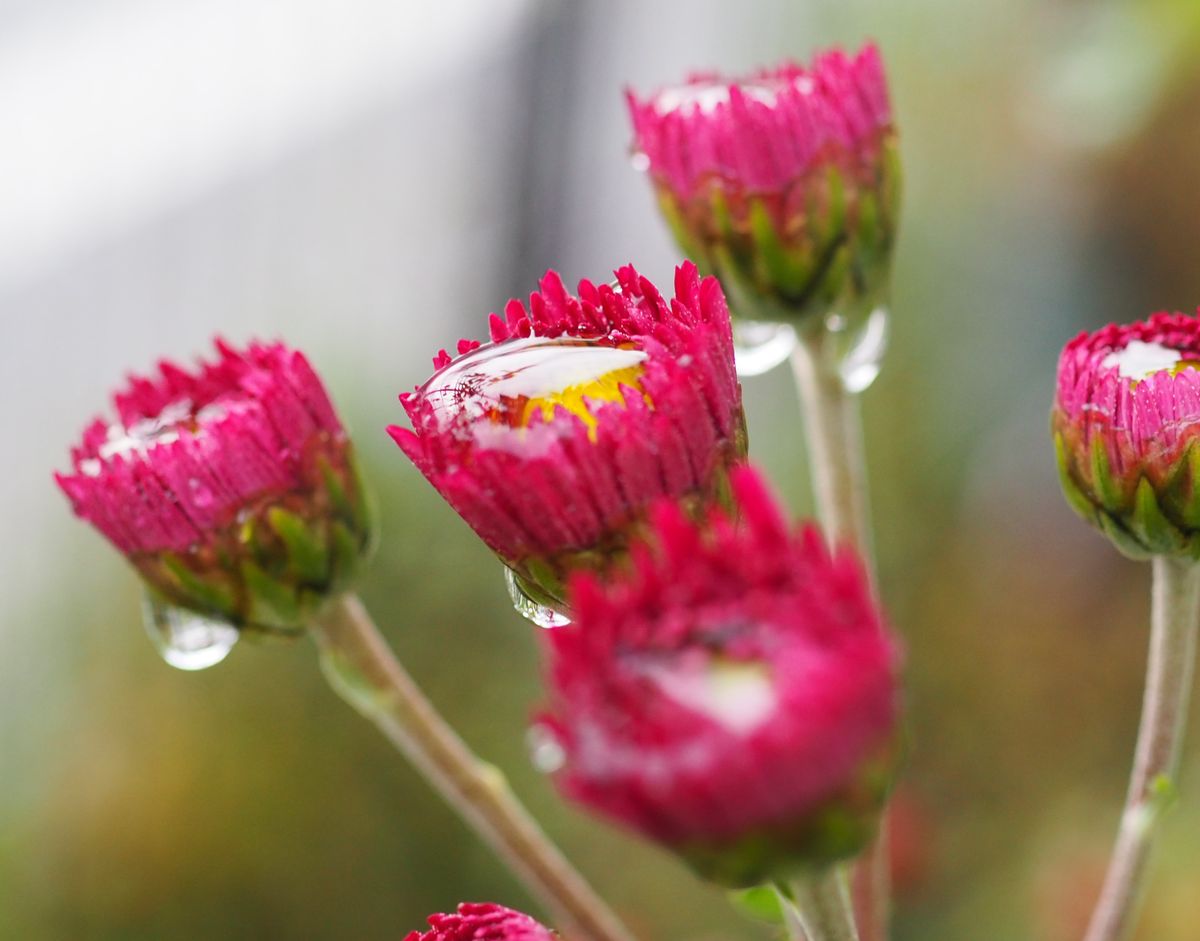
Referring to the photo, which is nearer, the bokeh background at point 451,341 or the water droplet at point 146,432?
the water droplet at point 146,432

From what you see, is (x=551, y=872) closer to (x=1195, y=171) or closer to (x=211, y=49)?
(x=1195, y=171)

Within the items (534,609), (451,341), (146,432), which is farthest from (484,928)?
(451,341)

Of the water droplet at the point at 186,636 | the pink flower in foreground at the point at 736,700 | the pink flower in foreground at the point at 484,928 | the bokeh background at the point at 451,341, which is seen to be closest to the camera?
the pink flower in foreground at the point at 736,700

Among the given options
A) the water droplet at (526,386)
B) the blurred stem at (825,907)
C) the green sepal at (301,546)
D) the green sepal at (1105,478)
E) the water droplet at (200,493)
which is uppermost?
the water droplet at (526,386)

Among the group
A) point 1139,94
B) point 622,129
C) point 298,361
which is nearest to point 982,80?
point 1139,94

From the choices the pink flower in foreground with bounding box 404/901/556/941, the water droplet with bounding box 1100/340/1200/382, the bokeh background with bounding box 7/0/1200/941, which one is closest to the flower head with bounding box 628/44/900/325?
the water droplet with bounding box 1100/340/1200/382

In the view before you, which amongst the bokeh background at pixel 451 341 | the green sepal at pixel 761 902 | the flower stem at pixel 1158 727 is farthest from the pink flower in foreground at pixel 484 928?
the bokeh background at pixel 451 341

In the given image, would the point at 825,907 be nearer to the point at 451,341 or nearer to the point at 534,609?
the point at 534,609

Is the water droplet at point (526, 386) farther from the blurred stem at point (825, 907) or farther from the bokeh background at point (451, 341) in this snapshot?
the bokeh background at point (451, 341)
